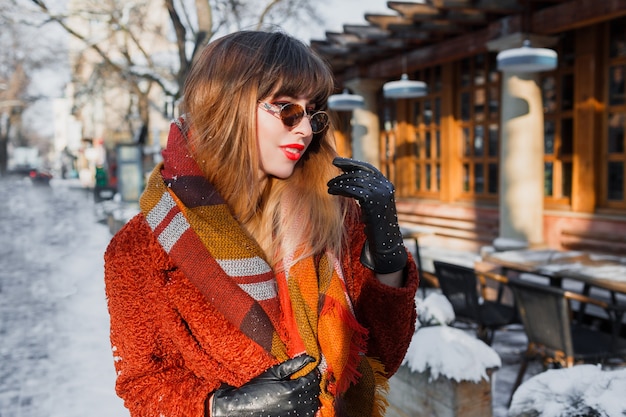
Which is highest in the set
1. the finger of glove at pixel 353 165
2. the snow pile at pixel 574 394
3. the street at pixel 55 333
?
the finger of glove at pixel 353 165

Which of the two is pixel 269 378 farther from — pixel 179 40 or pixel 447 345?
pixel 179 40

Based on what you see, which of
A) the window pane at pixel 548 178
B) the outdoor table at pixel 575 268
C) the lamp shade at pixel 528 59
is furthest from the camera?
the window pane at pixel 548 178

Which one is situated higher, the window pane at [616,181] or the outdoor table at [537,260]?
the window pane at [616,181]

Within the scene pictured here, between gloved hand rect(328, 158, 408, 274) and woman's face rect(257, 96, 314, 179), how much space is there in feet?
0.39

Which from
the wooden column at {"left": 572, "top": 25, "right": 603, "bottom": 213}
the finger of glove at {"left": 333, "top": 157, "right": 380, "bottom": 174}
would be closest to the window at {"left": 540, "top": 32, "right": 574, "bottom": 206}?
the wooden column at {"left": 572, "top": 25, "right": 603, "bottom": 213}

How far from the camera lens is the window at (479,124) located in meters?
9.05

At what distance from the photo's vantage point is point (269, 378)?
1368mm

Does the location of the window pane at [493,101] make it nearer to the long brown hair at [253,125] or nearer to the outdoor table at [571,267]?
the outdoor table at [571,267]

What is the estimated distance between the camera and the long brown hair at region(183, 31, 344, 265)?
4.75 ft

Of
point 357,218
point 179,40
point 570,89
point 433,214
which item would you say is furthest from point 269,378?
point 179,40

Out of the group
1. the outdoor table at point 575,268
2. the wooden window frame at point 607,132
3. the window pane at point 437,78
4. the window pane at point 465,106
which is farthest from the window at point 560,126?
the window pane at point 437,78

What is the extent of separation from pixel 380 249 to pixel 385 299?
0.15 m

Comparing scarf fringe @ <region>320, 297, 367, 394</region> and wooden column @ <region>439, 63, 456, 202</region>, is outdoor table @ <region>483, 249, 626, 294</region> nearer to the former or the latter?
scarf fringe @ <region>320, 297, 367, 394</region>

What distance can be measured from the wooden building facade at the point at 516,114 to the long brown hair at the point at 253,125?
5552mm
